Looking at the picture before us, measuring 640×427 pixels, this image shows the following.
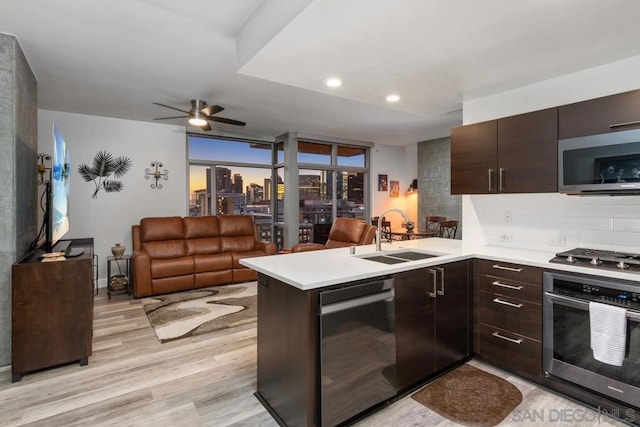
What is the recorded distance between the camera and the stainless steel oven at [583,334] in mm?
1862

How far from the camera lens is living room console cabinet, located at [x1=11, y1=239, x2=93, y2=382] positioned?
2.45 m

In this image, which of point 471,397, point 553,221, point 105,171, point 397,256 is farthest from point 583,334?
point 105,171

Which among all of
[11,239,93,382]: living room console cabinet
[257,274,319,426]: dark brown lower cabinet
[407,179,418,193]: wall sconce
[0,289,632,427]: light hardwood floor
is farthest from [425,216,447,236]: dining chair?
[11,239,93,382]: living room console cabinet

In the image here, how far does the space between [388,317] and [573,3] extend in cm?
199

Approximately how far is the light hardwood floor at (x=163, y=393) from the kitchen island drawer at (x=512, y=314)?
14.9 inches

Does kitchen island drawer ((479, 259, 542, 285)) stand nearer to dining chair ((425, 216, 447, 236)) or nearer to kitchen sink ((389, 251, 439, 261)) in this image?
kitchen sink ((389, 251, 439, 261))

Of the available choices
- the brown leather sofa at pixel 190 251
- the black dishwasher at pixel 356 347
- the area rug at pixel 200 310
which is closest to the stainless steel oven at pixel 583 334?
the black dishwasher at pixel 356 347

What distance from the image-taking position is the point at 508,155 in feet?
9.04

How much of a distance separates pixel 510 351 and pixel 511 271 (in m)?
0.60

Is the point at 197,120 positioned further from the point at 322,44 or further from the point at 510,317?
the point at 510,317

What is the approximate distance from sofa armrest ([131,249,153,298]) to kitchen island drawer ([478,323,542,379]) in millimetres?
4097

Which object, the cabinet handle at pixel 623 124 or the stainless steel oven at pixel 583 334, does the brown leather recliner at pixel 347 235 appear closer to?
the stainless steel oven at pixel 583 334

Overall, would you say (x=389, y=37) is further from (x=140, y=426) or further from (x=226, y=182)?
(x=226, y=182)

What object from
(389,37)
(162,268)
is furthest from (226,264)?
(389,37)
